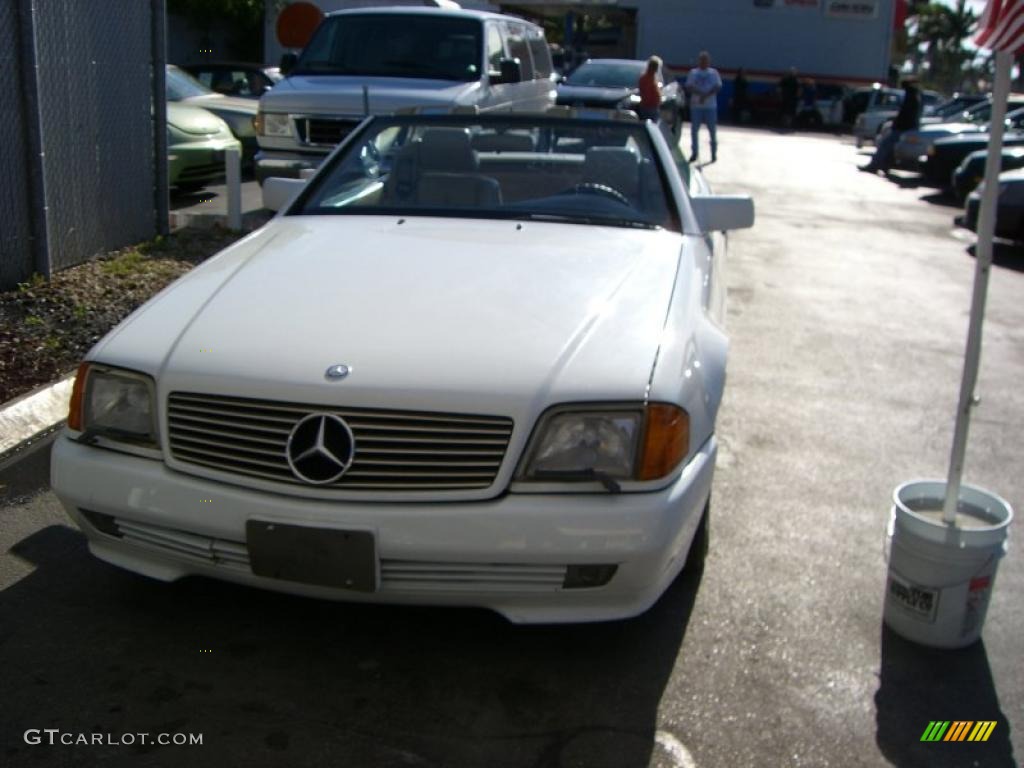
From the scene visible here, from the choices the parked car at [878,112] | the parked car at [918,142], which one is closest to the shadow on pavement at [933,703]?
the parked car at [918,142]

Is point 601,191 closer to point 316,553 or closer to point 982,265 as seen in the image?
point 982,265

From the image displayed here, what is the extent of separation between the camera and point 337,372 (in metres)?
3.21

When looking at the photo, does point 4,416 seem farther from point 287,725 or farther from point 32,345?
point 287,725

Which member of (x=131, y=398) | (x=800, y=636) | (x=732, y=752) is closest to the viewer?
(x=732, y=752)

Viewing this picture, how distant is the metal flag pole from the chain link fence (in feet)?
18.4

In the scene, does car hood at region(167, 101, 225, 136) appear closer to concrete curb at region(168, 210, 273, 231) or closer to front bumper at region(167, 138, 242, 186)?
front bumper at region(167, 138, 242, 186)

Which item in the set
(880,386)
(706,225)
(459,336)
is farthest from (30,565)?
(880,386)

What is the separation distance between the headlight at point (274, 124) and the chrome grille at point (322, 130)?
0.10 metres

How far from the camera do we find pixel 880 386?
6.75 metres

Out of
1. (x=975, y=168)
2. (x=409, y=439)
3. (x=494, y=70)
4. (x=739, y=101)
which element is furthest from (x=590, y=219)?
(x=739, y=101)

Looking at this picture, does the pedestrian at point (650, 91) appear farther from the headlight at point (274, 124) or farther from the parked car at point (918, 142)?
the headlight at point (274, 124)

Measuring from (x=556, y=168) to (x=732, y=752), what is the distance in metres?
2.82

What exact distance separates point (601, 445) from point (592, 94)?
17026mm

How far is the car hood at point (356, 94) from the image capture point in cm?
1000
